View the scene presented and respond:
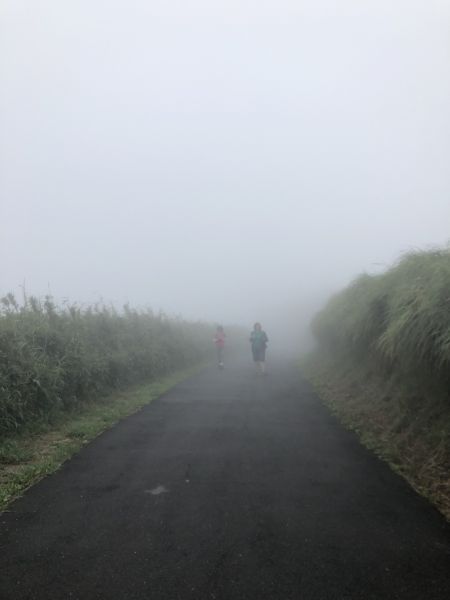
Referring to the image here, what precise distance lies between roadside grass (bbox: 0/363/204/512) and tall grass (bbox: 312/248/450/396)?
4.74m

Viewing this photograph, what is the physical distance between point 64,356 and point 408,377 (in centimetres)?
628

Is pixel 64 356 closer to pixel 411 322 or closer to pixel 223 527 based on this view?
pixel 223 527

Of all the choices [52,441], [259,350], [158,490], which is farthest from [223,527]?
[259,350]

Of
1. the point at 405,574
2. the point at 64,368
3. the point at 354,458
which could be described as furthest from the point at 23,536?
the point at 64,368

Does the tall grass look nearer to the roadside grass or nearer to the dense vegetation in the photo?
the roadside grass

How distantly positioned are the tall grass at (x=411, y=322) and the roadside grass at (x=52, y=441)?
187 inches

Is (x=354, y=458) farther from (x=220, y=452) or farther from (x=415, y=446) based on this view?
(x=220, y=452)

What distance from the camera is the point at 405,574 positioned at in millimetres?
3123

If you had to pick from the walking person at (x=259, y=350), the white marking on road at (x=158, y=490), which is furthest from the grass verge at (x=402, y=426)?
the walking person at (x=259, y=350)

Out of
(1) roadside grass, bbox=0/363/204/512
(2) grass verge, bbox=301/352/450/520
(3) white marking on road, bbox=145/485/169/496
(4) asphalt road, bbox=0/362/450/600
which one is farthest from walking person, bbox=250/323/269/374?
(3) white marking on road, bbox=145/485/169/496

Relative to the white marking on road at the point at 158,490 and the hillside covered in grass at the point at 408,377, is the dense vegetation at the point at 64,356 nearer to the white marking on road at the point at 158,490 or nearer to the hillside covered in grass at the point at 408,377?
the white marking on road at the point at 158,490

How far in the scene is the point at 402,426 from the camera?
21.6 ft

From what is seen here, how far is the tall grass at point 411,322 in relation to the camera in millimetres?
5758

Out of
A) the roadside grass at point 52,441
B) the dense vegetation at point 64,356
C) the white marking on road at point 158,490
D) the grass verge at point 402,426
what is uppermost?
the dense vegetation at point 64,356
